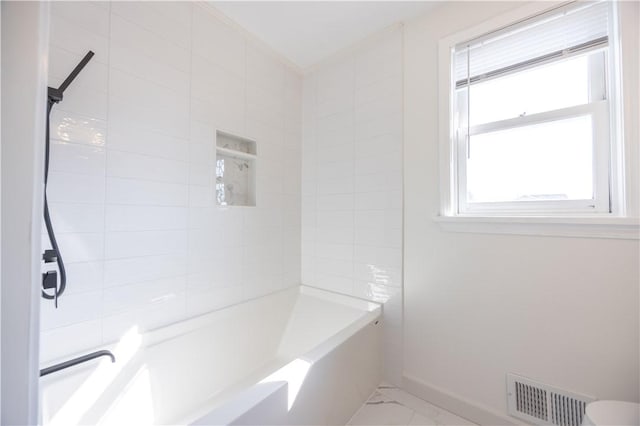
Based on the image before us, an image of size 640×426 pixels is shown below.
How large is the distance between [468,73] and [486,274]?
48.8 inches

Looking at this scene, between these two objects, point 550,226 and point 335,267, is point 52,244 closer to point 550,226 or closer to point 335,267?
point 335,267

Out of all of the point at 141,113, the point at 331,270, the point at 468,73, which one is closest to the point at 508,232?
the point at 468,73

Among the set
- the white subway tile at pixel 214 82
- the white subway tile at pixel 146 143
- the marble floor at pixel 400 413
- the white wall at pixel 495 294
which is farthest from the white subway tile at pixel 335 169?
the marble floor at pixel 400 413

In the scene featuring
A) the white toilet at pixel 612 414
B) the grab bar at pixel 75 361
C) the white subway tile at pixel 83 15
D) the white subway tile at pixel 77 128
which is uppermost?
the white subway tile at pixel 83 15

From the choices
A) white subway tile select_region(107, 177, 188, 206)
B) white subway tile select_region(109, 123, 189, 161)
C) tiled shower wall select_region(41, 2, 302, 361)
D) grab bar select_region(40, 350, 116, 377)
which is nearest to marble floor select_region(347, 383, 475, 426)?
tiled shower wall select_region(41, 2, 302, 361)

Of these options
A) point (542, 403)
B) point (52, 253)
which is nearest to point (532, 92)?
point (542, 403)

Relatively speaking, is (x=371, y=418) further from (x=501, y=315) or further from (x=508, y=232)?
(x=508, y=232)

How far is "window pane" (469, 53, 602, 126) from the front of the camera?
1291mm

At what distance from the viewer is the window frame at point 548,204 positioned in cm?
114

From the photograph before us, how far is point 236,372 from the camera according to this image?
1.67 metres

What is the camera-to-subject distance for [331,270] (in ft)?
Result: 6.96

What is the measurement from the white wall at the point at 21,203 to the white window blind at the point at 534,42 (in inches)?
75.2

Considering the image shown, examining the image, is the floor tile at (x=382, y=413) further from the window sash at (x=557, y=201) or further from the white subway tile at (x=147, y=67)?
the white subway tile at (x=147, y=67)

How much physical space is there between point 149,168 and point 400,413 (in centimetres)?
201
